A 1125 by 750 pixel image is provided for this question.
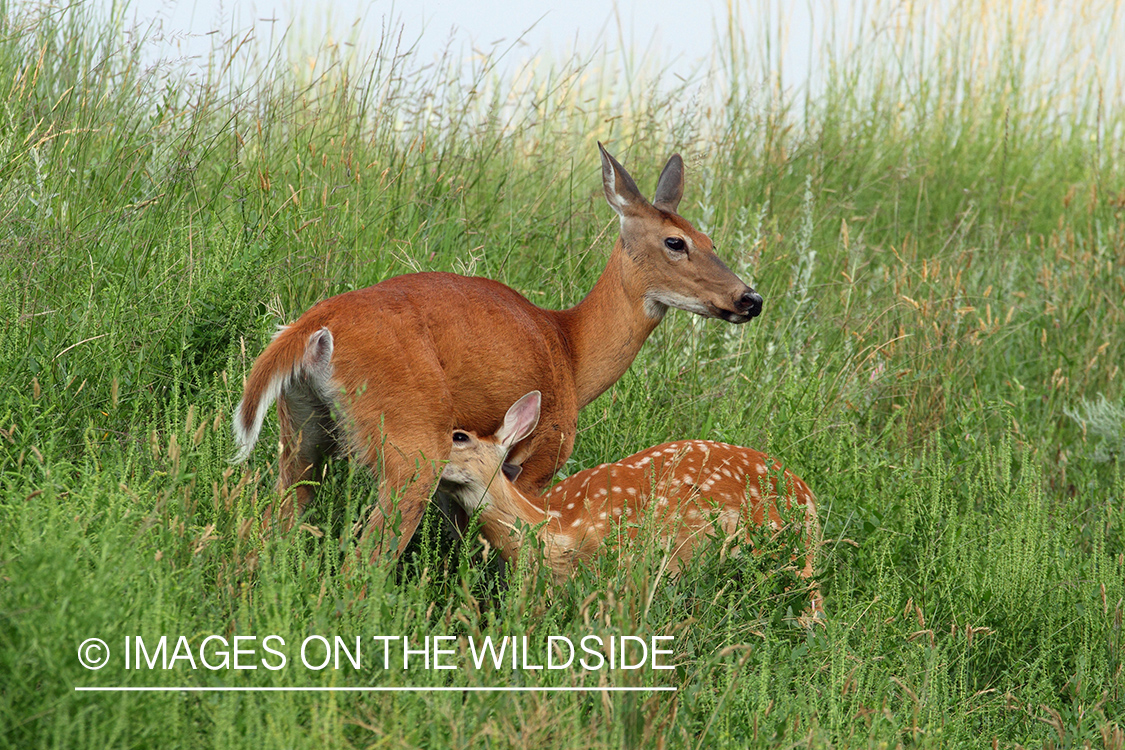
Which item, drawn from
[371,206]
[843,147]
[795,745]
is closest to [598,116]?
[843,147]

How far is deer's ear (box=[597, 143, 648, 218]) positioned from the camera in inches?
175

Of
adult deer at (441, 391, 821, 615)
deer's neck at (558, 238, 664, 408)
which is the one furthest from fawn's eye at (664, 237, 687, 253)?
adult deer at (441, 391, 821, 615)

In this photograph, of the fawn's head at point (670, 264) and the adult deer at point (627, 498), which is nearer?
the adult deer at point (627, 498)

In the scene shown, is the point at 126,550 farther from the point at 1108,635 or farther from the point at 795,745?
the point at 1108,635

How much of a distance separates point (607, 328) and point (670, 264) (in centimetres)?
35

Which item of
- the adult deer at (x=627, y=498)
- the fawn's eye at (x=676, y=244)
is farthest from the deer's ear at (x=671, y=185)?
the adult deer at (x=627, y=498)

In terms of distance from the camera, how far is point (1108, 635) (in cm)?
356

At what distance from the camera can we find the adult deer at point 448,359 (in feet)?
11.0

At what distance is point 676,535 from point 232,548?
4.63ft
